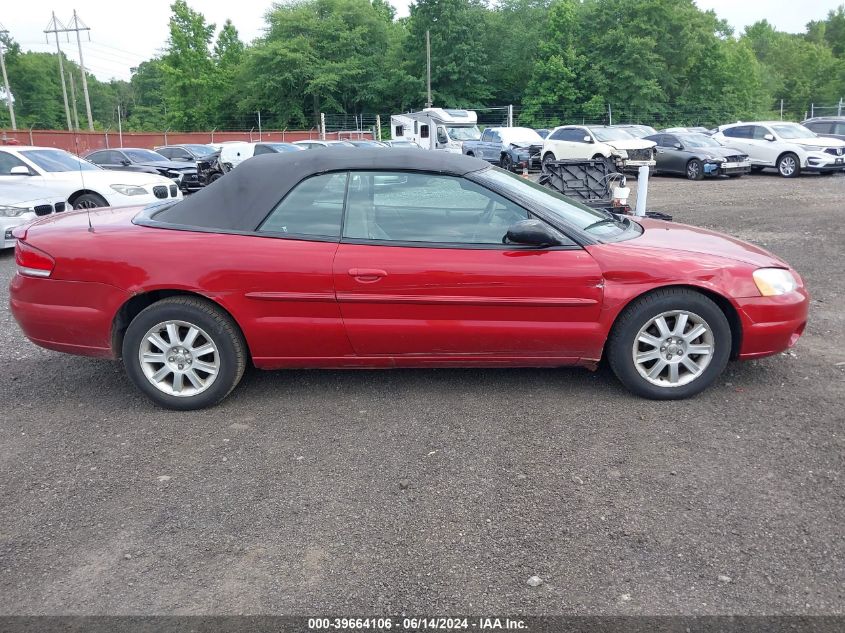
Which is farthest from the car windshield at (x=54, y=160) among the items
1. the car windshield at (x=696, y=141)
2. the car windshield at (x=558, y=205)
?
the car windshield at (x=696, y=141)

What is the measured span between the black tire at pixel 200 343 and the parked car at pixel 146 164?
597 inches

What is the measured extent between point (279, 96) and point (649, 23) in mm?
31155

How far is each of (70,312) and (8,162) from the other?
8.25 metres

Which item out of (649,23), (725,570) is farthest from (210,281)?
(649,23)

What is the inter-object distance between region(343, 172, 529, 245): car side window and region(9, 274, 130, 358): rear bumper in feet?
4.97

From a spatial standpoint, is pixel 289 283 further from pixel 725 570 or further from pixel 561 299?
pixel 725 570

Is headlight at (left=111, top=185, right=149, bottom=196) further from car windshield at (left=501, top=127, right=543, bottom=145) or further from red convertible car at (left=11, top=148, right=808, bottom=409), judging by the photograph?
car windshield at (left=501, top=127, right=543, bottom=145)

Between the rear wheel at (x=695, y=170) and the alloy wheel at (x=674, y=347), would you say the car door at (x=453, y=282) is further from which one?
the rear wheel at (x=695, y=170)

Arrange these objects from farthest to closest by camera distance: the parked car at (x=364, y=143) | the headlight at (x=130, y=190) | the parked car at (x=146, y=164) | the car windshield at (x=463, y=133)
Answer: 1. the car windshield at (x=463, y=133)
2. the parked car at (x=146, y=164)
3. the headlight at (x=130, y=190)
4. the parked car at (x=364, y=143)

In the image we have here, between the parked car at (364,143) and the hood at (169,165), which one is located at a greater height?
the parked car at (364,143)

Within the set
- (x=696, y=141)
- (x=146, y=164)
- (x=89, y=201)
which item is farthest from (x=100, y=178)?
(x=696, y=141)

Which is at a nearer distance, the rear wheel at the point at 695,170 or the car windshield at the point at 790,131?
the rear wheel at the point at 695,170

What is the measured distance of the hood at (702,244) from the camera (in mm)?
4176

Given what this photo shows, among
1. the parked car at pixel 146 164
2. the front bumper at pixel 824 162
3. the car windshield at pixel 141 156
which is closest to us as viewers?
the parked car at pixel 146 164
